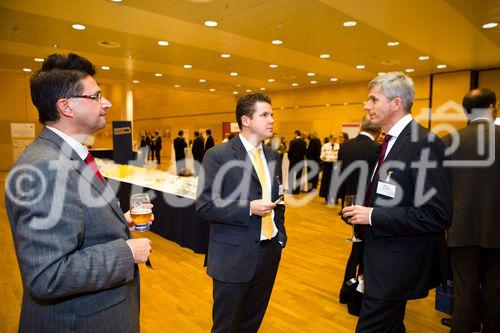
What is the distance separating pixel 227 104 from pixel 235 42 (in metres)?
11.2

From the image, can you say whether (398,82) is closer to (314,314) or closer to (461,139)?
(461,139)

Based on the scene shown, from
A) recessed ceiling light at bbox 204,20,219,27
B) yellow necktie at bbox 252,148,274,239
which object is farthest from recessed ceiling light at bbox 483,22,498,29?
yellow necktie at bbox 252,148,274,239

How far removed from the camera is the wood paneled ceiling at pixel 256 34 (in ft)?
17.0

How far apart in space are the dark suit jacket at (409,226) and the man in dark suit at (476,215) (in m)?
0.81

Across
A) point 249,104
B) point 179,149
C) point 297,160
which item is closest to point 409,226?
point 249,104

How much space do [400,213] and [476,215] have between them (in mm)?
1133

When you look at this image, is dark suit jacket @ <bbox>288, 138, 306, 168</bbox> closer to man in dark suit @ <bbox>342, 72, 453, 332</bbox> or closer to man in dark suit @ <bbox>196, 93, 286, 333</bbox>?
man in dark suit @ <bbox>196, 93, 286, 333</bbox>

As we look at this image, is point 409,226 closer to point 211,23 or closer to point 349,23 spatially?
point 349,23

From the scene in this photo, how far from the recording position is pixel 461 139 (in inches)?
92.0

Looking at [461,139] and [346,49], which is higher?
[346,49]

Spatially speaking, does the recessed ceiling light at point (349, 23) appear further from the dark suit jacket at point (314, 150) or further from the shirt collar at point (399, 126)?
the shirt collar at point (399, 126)

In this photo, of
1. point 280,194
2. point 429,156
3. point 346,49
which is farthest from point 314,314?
point 346,49

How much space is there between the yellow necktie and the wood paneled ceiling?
373cm

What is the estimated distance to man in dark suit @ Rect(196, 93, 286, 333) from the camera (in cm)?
186
